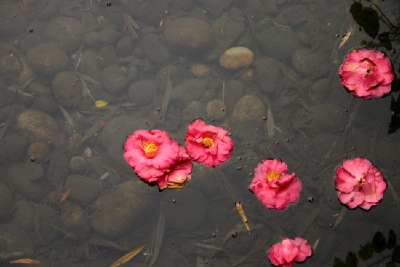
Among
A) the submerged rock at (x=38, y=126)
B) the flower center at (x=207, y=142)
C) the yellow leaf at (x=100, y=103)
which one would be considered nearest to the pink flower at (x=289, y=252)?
the flower center at (x=207, y=142)

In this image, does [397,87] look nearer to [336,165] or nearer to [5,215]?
[336,165]

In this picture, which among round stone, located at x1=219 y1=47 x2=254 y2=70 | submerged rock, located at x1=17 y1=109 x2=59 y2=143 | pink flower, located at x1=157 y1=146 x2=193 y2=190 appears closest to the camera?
pink flower, located at x1=157 y1=146 x2=193 y2=190

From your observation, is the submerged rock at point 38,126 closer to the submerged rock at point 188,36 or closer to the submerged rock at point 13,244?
the submerged rock at point 13,244

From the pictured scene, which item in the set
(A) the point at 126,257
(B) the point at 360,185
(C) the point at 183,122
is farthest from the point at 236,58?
(A) the point at 126,257

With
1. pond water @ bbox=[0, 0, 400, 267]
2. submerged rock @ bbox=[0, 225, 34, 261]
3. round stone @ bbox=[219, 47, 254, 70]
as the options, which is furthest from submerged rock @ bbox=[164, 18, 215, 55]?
submerged rock @ bbox=[0, 225, 34, 261]

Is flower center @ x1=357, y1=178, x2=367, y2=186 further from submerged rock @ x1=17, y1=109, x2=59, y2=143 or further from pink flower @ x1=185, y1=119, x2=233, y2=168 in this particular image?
submerged rock @ x1=17, y1=109, x2=59, y2=143
